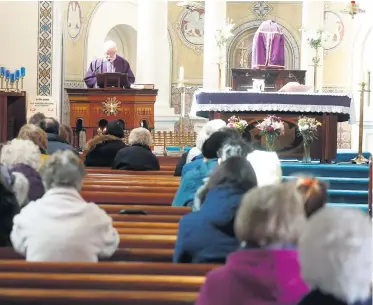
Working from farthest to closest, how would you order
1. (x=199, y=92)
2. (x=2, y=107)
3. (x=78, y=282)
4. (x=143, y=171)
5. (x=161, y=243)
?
1. (x=2, y=107)
2. (x=199, y=92)
3. (x=143, y=171)
4. (x=161, y=243)
5. (x=78, y=282)

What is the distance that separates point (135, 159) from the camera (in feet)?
25.7

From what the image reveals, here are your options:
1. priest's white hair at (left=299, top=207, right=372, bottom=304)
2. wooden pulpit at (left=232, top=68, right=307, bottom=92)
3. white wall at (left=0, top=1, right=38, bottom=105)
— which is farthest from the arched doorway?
priest's white hair at (left=299, top=207, right=372, bottom=304)

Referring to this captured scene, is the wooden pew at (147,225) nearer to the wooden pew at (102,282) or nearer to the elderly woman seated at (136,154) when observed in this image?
the wooden pew at (102,282)

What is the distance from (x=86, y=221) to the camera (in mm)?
3574

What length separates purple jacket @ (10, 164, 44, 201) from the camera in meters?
4.77

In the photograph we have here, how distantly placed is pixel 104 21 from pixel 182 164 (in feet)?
32.5

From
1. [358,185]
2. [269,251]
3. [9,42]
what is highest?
[9,42]

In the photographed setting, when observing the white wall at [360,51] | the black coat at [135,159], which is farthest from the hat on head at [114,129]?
the white wall at [360,51]

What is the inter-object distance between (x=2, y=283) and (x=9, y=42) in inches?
423

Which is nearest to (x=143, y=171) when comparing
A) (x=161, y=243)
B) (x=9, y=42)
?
(x=161, y=243)

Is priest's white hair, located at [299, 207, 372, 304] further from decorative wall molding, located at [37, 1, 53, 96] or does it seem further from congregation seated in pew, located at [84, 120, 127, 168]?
decorative wall molding, located at [37, 1, 53, 96]

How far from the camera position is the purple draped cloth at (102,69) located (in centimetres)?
1227

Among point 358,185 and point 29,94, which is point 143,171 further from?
point 29,94

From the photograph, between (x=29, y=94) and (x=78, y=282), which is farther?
(x=29, y=94)
